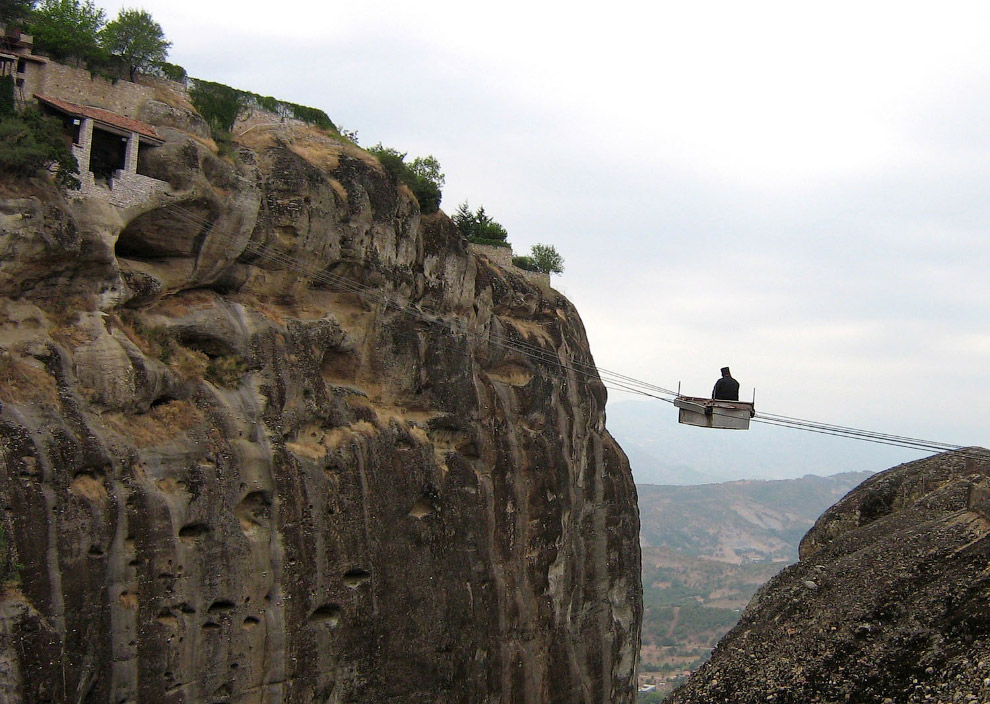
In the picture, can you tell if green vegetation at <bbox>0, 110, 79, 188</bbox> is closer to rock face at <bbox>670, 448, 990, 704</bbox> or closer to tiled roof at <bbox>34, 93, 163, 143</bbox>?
tiled roof at <bbox>34, 93, 163, 143</bbox>

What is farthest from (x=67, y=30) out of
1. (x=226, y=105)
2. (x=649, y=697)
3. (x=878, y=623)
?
(x=649, y=697)

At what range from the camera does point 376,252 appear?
3391 centimetres

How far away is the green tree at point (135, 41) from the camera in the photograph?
30.3 m

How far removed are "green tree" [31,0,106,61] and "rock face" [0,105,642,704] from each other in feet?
8.83

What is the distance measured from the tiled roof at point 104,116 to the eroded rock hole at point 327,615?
14.8 meters

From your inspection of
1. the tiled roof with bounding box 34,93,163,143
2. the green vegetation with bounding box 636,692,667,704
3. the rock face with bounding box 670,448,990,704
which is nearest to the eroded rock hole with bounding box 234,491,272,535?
the tiled roof with bounding box 34,93,163,143

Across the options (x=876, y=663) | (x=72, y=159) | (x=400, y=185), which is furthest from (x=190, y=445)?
(x=876, y=663)

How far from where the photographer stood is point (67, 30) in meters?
29.0

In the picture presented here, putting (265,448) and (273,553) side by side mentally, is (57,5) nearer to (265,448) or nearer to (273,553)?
(265,448)

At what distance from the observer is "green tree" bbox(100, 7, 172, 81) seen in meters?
30.3

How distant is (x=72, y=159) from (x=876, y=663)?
23.2 meters

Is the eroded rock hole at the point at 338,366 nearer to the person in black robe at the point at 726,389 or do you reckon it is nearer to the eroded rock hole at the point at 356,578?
the eroded rock hole at the point at 356,578

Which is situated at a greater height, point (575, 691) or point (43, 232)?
point (43, 232)

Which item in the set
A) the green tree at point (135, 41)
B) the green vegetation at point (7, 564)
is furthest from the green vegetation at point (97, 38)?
the green vegetation at point (7, 564)
